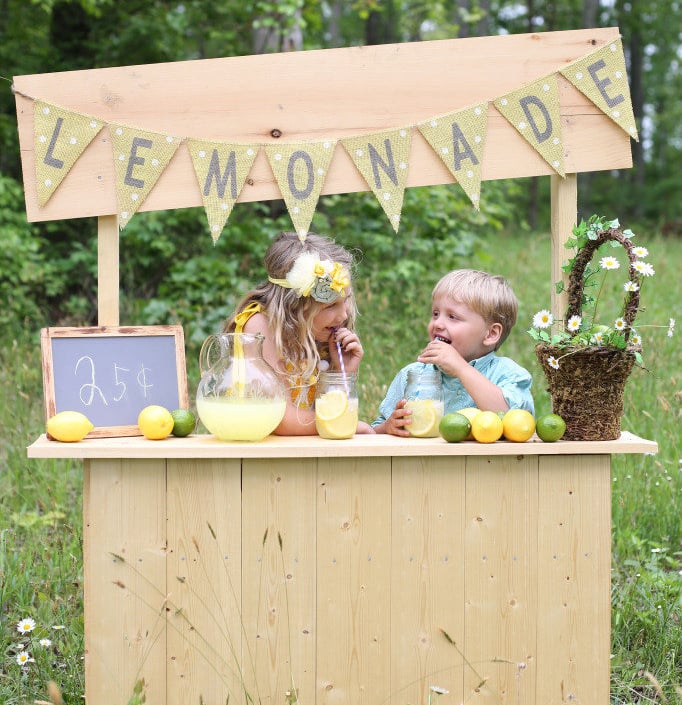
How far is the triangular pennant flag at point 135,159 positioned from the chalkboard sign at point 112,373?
38cm

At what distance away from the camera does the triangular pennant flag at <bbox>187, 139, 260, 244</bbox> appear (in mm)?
2883

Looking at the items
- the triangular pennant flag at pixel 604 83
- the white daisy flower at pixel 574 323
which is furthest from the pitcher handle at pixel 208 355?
the triangular pennant flag at pixel 604 83

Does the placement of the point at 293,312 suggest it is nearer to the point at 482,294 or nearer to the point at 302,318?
the point at 302,318

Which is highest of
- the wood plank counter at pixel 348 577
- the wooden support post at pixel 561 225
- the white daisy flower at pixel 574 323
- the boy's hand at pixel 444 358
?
the wooden support post at pixel 561 225

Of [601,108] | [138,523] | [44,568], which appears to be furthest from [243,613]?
[601,108]

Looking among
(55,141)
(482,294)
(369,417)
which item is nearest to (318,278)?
(482,294)

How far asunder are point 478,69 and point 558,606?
1.71 m

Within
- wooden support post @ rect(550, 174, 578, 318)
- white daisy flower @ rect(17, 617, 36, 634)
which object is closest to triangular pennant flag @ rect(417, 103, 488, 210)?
A: wooden support post @ rect(550, 174, 578, 318)

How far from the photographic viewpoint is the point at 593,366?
101 inches

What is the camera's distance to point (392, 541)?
264 cm

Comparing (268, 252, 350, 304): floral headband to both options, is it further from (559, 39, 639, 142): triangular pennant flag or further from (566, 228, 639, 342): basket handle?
(559, 39, 639, 142): triangular pennant flag

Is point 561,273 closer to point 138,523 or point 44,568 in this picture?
point 138,523

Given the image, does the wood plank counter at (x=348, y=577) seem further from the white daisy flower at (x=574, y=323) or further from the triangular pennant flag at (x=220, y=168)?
the triangular pennant flag at (x=220, y=168)

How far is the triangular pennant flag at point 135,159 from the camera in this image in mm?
2869
